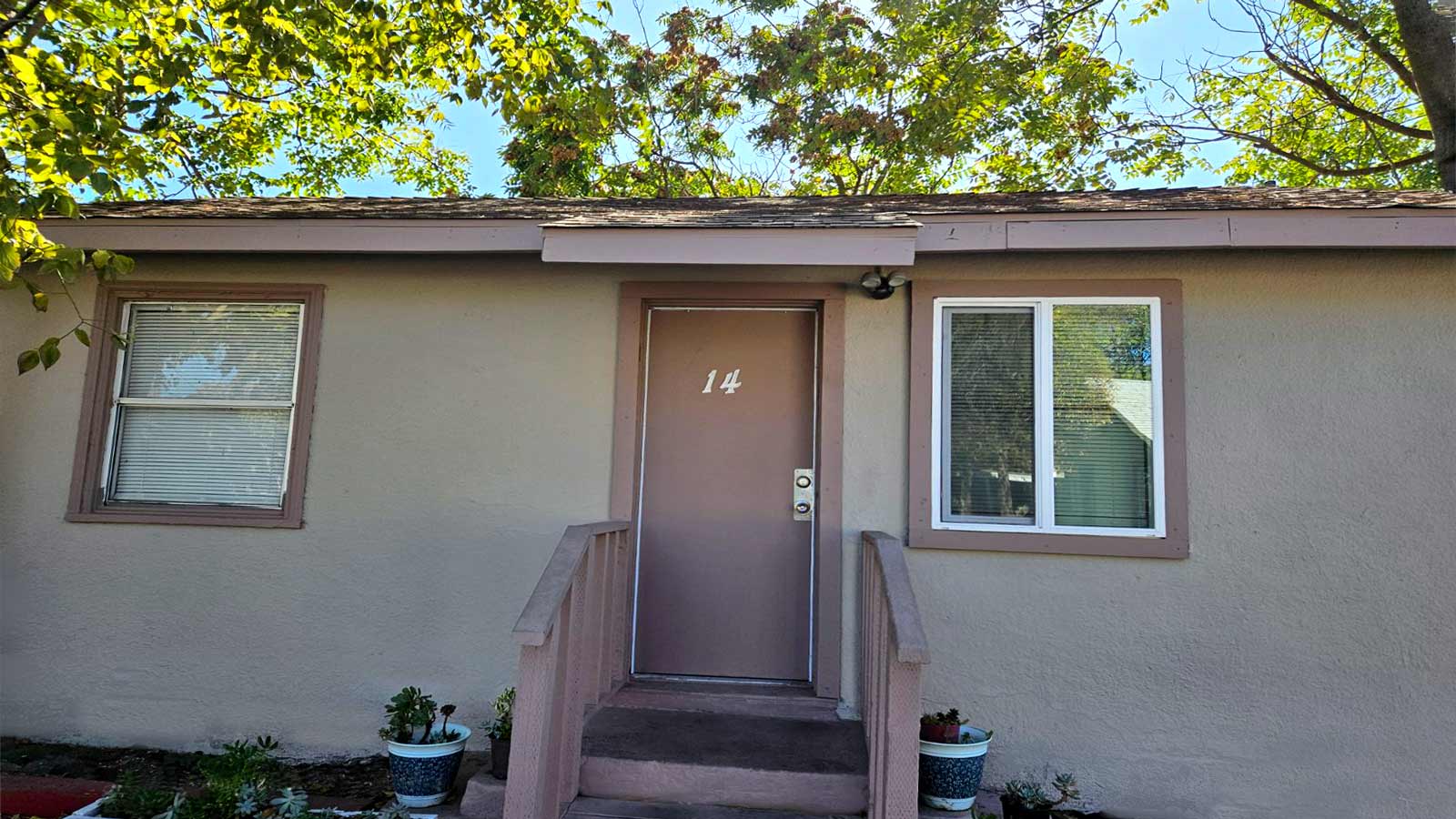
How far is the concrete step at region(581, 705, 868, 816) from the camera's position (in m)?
3.21

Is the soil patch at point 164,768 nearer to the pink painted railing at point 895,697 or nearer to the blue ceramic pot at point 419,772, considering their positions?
the blue ceramic pot at point 419,772

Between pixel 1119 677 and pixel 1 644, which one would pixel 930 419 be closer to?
pixel 1119 677

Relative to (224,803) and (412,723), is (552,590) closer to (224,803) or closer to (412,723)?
(412,723)

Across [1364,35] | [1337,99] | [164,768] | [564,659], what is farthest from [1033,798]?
[1337,99]

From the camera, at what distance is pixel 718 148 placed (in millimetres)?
13789

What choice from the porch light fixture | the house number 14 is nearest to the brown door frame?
the porch light fixture

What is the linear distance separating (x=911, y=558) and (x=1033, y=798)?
42.0 inches

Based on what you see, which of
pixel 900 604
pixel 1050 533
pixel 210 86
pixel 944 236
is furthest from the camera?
pixel 210 86

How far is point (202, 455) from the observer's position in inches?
177

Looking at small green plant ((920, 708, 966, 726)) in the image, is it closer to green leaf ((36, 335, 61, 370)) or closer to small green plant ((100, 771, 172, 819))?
small green plant ((100, 771, 172, 819))

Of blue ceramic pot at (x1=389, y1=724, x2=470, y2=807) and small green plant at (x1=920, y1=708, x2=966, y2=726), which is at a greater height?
small green plant at (x1=920, y1=708, x2=966, y2=726)

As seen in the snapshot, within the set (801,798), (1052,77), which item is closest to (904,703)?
(801,798)

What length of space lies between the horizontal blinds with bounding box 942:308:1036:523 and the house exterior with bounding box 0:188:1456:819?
2cm

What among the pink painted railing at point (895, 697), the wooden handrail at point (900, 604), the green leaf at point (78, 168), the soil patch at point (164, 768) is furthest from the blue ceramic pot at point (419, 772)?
the green leaf at point (78, 168)
